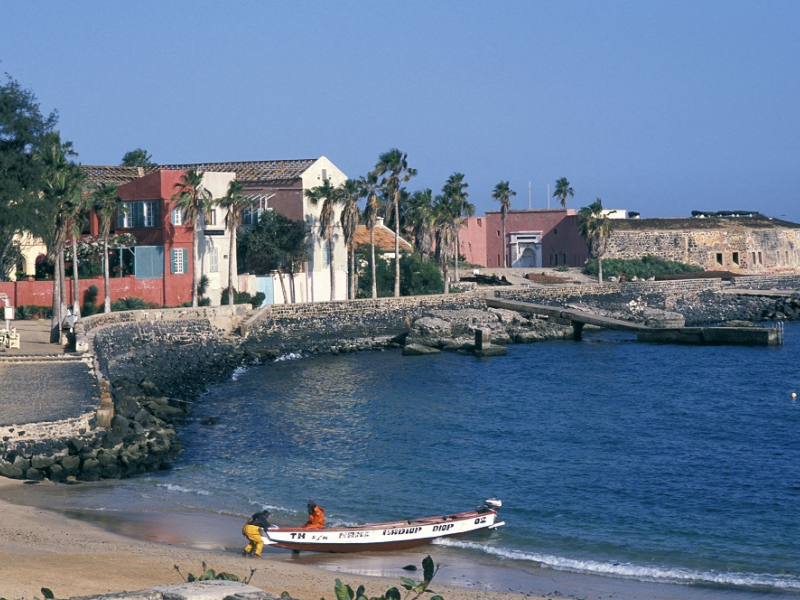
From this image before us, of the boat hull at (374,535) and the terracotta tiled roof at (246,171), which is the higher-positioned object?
the terracotta tiled roof at (246,171)

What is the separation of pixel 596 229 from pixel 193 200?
117 ft

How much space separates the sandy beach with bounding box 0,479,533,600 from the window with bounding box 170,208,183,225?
35.1 m

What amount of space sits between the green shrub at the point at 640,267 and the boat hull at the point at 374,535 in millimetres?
64571

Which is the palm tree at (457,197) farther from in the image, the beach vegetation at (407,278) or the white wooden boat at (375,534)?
the white wooden boat at (375,534)

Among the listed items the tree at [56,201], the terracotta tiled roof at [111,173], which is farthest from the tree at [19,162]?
the terracotta tiled roof at [111,173]

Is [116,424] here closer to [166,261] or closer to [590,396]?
[590,396]

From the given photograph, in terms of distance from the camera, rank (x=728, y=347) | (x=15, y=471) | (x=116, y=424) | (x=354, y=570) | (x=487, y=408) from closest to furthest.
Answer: (x=354, y=570) < (x=15, y=471) < (x=116, y=424) < (x=487, y=408) < (x=728, y=347)

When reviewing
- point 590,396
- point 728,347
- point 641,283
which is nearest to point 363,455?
point 590,396

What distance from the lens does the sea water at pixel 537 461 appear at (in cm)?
2142

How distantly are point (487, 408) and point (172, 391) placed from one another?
12500 millimetres

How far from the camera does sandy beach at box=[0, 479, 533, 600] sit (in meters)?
16.0

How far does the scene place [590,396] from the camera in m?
42.2

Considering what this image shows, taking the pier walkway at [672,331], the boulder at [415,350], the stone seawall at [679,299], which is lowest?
the boulder at [415,350]

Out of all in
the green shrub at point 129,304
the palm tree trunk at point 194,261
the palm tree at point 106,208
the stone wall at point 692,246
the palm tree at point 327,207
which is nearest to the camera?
the palm tree at point 106,208
